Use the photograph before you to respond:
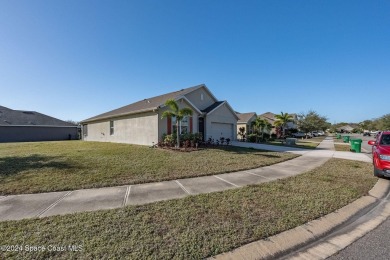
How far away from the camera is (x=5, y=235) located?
3070 millimetres

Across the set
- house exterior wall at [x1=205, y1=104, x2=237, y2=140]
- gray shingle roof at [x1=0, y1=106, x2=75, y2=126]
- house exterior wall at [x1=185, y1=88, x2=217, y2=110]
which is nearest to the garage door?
house exterior wall at [x1=205, y1=104, x2=237, y2=140]

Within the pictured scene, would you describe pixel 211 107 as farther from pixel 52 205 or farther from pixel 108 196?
pixel 52 205

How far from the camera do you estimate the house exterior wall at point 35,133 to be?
88.7 ft

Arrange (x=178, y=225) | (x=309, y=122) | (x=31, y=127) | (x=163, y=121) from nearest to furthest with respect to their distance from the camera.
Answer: (x=178, y=225)
(x=163, y=121)
(x=31, y=127)
(x=309, y=122)

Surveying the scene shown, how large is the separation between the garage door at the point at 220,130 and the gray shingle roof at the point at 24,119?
27053mm

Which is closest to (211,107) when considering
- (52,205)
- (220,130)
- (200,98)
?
(200,98)

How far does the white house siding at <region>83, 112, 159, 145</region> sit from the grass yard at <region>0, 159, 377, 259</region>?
1099 cm

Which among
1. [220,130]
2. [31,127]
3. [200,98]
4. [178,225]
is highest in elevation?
[200,98]

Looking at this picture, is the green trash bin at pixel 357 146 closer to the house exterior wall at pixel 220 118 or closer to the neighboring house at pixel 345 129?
the house exterior wall at pixel 220 118

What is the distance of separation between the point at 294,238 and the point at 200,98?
17751mm

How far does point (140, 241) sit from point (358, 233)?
381cm

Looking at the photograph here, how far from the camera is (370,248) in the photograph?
3025 millimetres

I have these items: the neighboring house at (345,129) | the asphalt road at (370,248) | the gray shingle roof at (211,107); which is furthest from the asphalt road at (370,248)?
the neighboring house at (345,129)

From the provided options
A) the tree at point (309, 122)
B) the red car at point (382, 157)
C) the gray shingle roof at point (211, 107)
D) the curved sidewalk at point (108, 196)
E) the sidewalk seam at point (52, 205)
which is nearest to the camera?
the sidewalk seam at point (52, 205)
